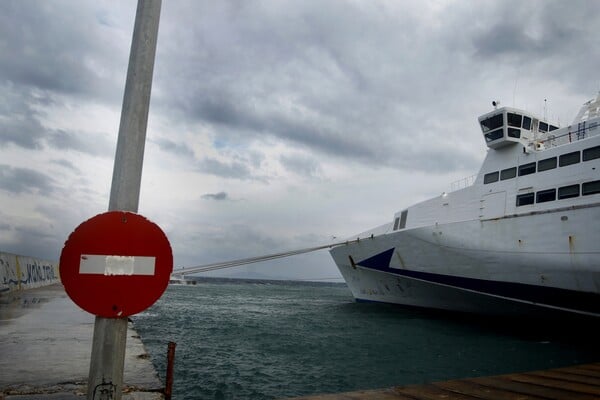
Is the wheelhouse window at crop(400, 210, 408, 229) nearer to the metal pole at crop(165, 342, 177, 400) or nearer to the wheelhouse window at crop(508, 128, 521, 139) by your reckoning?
the wheelhouse window at crop(508, 128, 521, 139)

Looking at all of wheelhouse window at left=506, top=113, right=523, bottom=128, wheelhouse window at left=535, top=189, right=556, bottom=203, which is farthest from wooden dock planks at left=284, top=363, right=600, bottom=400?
wheelhouse window at left=506, top=113, right=523, bottom=128

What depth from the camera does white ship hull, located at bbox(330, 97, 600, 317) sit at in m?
16.3

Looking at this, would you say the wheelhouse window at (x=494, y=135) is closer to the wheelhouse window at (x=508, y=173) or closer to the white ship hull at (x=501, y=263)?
the wheelhouse window at (x=508, y=173)

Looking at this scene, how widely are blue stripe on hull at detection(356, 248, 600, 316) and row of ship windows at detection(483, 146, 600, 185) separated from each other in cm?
547

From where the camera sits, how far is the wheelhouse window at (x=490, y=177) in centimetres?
2098

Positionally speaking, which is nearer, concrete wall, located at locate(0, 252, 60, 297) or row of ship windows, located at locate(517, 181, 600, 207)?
row of ship windows, located at locate(517, 181, 600, 207)

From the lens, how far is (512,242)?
17.9 m

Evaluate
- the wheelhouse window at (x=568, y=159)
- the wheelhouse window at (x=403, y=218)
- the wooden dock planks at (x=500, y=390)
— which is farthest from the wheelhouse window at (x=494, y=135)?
the wooden dock planks at (x=500, y=390)

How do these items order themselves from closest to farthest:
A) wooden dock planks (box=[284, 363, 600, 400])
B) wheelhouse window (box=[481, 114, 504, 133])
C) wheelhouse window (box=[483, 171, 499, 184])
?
wooden dock planks (box=[284, 363, 600, 400])
wheelhouse window (box=[483, 171, 499, 184])
wheelhouse window (box=[481, 114, 504, 133])

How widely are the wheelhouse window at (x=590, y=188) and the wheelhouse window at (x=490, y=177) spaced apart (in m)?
4.49

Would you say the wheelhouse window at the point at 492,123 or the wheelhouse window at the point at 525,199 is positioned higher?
the wheelhouse window at the point at 492,123

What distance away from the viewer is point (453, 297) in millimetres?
22219

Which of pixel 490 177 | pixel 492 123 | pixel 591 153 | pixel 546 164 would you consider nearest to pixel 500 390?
pixel 591 153

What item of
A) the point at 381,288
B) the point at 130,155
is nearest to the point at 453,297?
the point at 381,288
